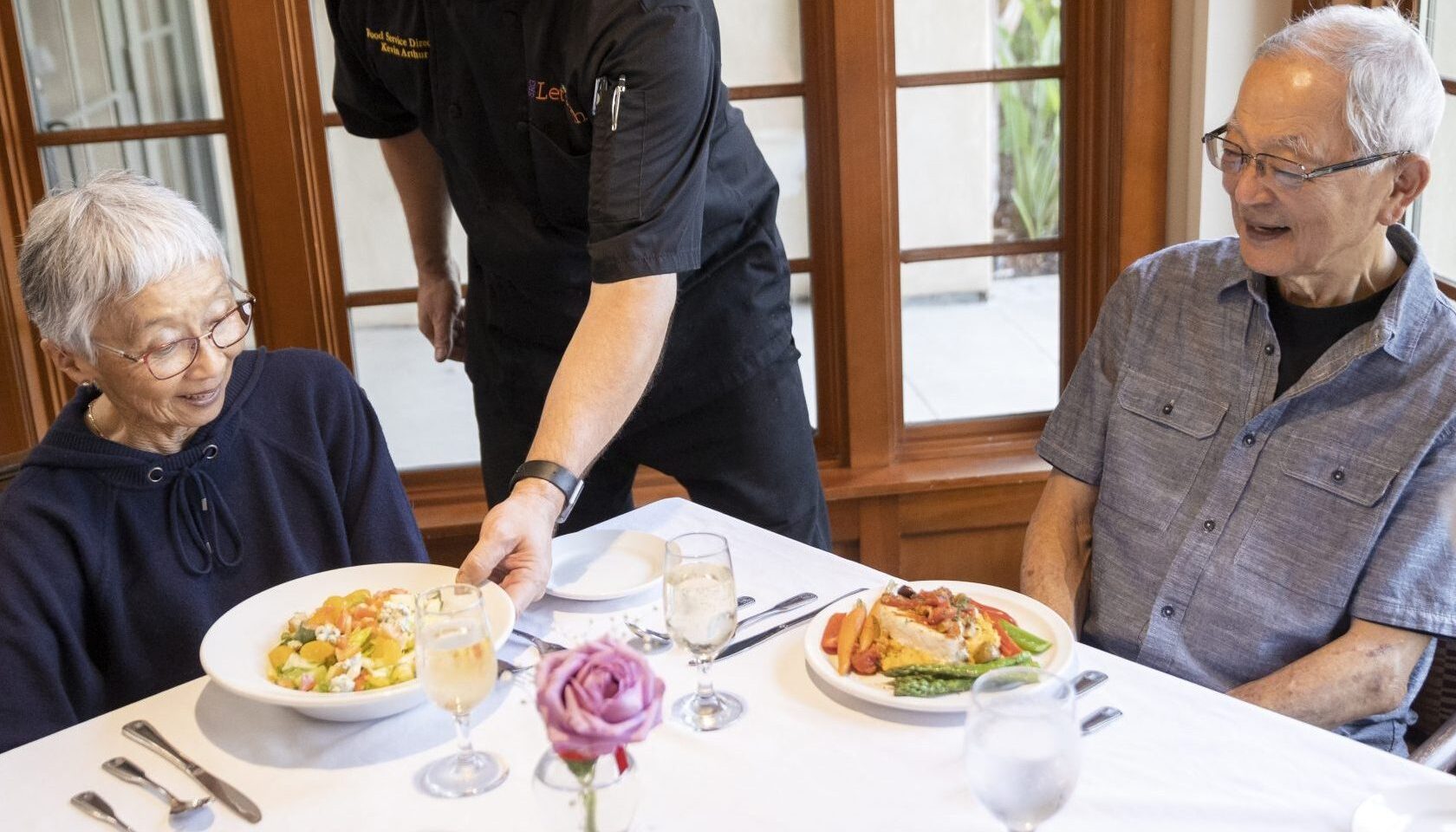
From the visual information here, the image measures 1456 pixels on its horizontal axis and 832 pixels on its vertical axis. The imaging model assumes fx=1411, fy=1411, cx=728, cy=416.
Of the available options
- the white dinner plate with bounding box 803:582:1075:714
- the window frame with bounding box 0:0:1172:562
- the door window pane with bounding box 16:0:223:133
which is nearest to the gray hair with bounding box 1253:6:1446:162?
the white dinner plate with bounding box 803:582:1075:714

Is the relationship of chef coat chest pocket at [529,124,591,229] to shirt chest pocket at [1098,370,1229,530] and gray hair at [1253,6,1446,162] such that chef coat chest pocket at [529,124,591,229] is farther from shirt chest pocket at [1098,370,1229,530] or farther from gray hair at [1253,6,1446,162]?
gray hair at [1253,6,1446,162]

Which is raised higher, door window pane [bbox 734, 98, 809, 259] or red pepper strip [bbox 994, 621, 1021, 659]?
door window pane [bbox 734, 98, 809, 259]

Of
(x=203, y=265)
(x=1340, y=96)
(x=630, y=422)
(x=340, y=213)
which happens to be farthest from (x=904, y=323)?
(x=203, y=265)

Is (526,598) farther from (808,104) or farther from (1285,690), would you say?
(808,104)

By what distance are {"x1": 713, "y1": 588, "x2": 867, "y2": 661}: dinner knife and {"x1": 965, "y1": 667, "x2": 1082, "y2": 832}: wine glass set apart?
0.48 m

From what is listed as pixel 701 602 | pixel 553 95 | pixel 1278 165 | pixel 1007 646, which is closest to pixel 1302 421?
pixel 1278 165

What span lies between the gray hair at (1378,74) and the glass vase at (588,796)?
44.4 inches

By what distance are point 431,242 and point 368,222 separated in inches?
19.1

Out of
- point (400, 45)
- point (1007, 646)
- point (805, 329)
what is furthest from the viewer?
point (805, 329)

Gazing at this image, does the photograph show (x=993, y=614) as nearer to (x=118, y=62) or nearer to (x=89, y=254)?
(x=89, y=254)

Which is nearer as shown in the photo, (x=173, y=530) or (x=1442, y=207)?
(x=173, y=530)

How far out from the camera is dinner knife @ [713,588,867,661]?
1513mm

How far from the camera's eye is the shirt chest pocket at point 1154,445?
1.81 m

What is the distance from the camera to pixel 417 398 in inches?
118
